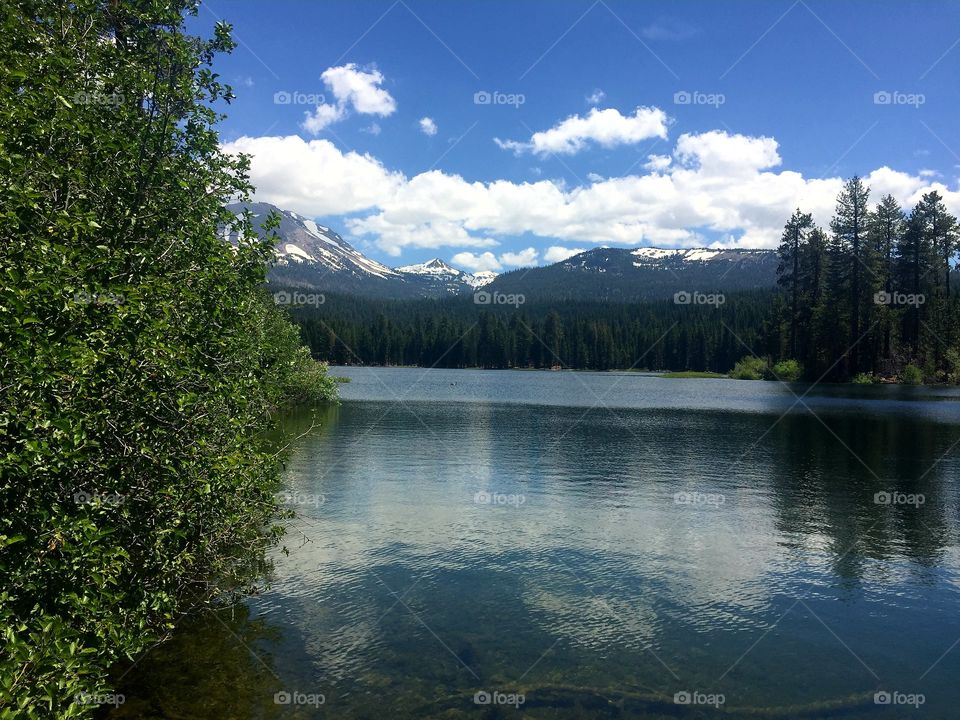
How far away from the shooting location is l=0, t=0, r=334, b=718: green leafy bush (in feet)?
27.5

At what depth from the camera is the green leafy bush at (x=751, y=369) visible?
144 m

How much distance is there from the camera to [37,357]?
25.8 feet

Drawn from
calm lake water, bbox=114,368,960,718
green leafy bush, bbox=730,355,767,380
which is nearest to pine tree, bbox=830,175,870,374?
green leafy bush, bbox=730,355,767,380

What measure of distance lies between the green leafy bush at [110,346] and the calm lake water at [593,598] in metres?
3.95

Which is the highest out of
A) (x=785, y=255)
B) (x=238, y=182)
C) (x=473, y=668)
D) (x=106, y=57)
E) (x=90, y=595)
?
(x=785, y=255)

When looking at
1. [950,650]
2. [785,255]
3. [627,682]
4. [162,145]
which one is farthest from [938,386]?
[162,145]

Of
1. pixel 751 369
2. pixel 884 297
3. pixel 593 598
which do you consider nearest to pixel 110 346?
pixel 593 598

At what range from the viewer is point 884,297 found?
370 ft

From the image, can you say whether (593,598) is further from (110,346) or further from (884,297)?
(884,297)

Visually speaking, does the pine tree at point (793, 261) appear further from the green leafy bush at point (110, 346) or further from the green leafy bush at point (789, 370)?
the green leafy bush at point (110, 346)

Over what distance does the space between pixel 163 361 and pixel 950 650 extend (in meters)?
20.5

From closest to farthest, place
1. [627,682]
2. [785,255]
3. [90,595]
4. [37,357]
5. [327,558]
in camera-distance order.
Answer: [37,357] → [90,595] → [627,682] → [327,558] → [785,255]

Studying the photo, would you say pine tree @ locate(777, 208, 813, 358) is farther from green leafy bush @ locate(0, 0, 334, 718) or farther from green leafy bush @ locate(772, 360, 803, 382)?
green leafy bush @ locate(0, 0, 334, 718)

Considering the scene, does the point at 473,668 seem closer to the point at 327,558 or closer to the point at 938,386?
the point at 327,558
